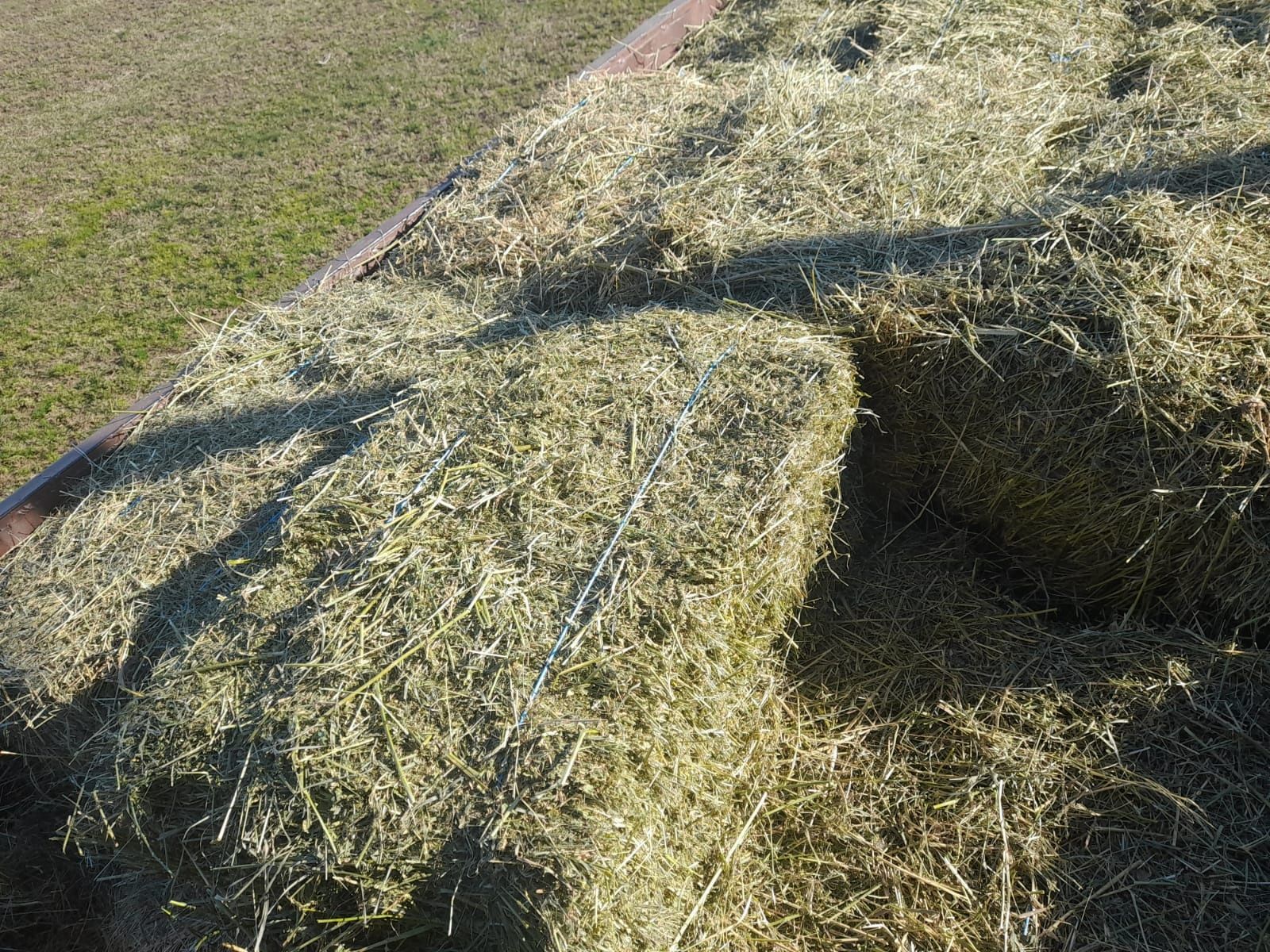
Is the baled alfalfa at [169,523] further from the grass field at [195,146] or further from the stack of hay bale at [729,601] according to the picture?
the grass field at [195,146]

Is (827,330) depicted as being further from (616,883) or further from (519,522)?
(616,883)

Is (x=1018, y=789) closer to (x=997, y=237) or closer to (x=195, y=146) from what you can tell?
(x=997, y=237)

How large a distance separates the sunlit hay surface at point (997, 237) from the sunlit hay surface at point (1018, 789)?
341 mm

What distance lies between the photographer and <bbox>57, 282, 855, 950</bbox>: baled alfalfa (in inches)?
94.0

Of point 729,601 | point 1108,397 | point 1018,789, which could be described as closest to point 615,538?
point 729,601

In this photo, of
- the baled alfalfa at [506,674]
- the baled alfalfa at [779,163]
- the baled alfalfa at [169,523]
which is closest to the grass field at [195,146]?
the baled alfalfa at [169,523]

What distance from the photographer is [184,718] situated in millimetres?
2674

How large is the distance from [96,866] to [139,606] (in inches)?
34.2

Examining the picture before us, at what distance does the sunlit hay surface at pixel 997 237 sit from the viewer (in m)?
3.06

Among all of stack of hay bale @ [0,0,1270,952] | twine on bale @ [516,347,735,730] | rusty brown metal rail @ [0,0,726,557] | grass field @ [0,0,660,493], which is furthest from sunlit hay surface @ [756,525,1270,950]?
grass field @ [0,0,660,493]

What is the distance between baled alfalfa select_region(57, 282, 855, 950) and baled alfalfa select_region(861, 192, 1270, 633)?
1.36 ft

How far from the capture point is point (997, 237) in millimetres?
3619

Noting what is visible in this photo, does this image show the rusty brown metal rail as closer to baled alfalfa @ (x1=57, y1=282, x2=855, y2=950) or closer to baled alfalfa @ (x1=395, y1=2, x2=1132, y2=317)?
baled alfalfa @ (x1=395, y1=2, x2=1132, y2=317)

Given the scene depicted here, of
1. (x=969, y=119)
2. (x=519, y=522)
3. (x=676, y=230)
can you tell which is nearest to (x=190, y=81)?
(x=676, y=230)
